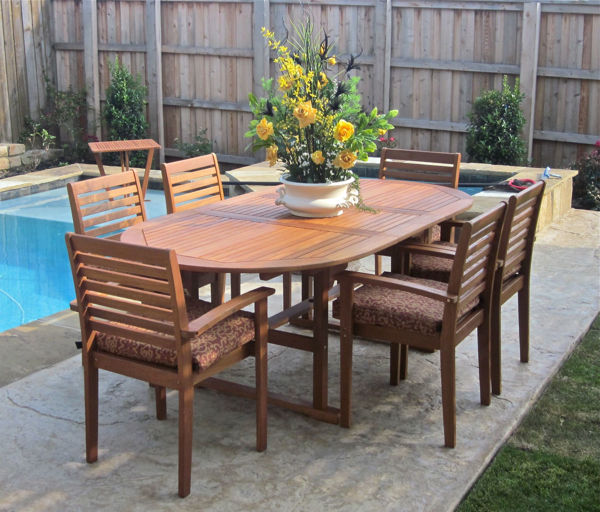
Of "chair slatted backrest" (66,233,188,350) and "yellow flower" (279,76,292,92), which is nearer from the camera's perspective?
"chair slatted backrest" (66,233,188,350)

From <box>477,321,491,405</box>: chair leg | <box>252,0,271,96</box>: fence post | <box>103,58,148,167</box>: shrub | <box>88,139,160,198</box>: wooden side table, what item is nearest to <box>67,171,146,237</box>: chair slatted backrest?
<box>477,321,491,405</box>: chair leg

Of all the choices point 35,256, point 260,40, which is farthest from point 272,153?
point 260,40

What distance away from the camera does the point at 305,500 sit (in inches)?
109

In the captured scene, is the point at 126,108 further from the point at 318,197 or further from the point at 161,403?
the point at 161,403

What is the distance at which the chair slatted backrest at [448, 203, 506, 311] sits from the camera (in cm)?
295

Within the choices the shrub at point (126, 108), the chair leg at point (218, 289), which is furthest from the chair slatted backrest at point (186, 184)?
the shrub at point (126, 108)

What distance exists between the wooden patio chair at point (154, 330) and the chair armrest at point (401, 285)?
34 cm

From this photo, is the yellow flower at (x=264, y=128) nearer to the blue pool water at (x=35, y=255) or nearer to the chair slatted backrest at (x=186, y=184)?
the chair slatted backrest at (x=186, y=184)

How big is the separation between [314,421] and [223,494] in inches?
24.6

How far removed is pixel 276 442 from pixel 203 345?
55 cm

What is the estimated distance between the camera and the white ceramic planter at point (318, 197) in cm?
353

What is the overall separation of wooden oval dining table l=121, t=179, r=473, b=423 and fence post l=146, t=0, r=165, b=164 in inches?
227

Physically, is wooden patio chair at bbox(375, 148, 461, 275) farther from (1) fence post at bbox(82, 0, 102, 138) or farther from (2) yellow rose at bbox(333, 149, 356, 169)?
(1) fence post at bbox(82, 0, 102, 138)

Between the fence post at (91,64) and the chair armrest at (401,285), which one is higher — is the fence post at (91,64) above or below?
above
